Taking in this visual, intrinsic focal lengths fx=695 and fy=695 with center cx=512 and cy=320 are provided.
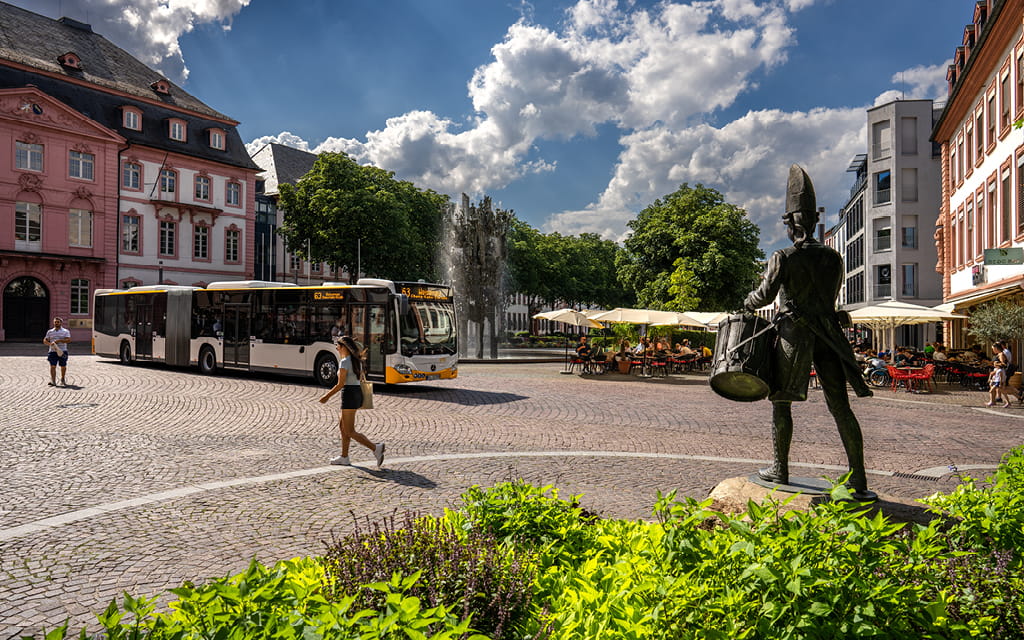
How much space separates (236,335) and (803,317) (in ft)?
67.4

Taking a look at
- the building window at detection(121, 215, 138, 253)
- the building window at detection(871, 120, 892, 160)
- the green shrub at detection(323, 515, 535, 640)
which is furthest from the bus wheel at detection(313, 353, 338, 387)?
the building window at detection(871, 120, 892, 160)

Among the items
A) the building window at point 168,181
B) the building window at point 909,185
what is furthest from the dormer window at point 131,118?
the building window at point 909,185

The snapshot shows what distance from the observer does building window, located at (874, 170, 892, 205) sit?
50219 mm

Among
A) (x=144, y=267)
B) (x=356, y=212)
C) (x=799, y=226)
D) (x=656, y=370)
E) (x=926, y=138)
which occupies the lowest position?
(x=656, y=370)

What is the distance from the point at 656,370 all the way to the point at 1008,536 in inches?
1004

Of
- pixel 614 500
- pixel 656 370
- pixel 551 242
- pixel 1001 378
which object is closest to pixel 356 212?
pixel 656 370

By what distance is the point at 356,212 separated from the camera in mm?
50531

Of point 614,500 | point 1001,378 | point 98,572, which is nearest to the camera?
point 98,572

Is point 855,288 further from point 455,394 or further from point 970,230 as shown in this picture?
point 455,394

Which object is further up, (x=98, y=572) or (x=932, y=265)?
(x=932, y=265)

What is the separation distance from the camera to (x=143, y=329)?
87.5 ft

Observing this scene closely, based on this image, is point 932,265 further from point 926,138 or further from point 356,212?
point 356,212

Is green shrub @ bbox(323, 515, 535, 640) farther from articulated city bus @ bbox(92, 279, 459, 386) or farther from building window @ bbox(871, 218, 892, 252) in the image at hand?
building window @ bbox(871, 218, 892, 252)

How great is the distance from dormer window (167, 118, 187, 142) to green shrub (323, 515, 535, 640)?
51.9 metres
